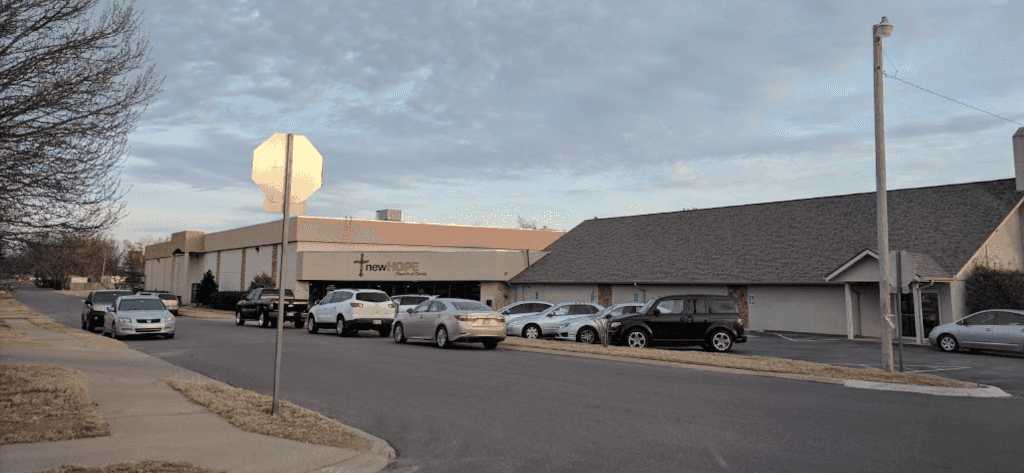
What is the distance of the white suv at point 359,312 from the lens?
26266mm

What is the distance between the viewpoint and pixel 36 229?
10.2 m

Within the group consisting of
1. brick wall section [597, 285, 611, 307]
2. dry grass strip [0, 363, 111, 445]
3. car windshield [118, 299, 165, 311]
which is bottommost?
dry grass strip [0, 363, 111, 445]

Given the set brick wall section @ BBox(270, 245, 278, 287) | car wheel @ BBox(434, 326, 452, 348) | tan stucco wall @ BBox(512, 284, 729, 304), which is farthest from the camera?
brick wall section @ BBox(270, 245, 278, 287)

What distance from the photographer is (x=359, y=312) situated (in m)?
26.3

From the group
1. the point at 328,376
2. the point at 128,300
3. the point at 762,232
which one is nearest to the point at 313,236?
the point at 128,300

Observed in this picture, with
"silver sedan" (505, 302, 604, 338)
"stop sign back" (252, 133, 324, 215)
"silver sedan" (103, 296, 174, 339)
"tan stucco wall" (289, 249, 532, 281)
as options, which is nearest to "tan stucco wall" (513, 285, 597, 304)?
"tan stucco wall" (289, 249, 532, 281)

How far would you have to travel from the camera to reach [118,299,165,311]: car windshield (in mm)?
25117

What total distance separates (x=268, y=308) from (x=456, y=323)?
15.0 meters

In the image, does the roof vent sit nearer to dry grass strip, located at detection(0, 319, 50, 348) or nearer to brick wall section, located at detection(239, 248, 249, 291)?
brick wall section, located at detection(239, 248, 249, 291)

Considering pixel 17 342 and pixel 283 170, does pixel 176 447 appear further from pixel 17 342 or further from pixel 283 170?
pixel 17 342

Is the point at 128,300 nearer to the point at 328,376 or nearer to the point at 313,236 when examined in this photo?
the point at 328,376

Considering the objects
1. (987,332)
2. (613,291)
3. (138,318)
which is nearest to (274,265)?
(613,291)

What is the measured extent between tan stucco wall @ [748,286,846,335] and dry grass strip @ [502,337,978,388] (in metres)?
14.2

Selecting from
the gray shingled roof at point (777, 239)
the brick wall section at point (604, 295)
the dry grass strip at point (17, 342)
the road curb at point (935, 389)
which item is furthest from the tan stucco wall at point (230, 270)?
the road curb at point (935, 389)
